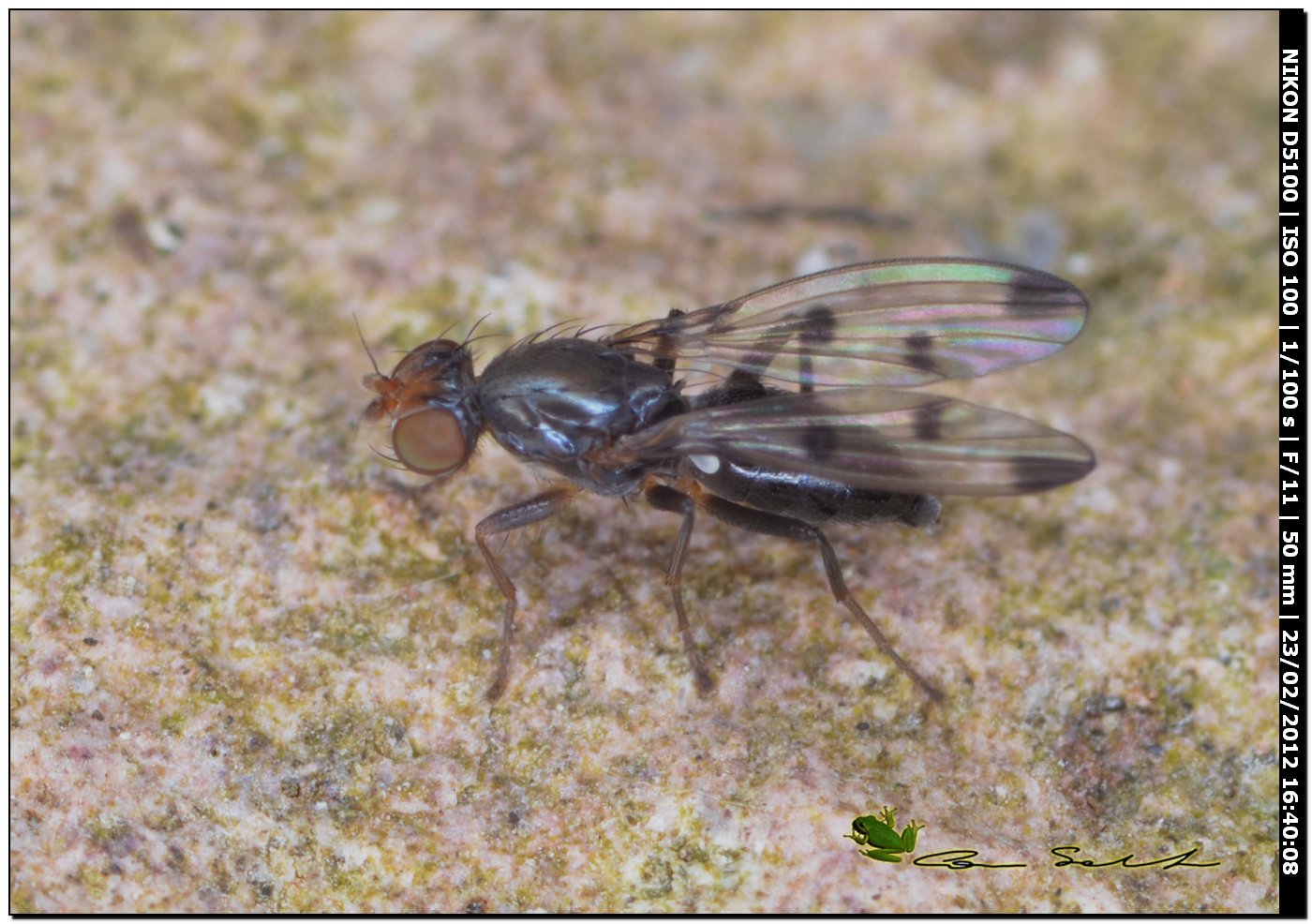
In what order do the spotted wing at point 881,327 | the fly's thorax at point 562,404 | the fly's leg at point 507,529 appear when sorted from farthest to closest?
the spotted wing at point 881,327
the fly's thorax at point 562,404
the fly's leg at point 507,529

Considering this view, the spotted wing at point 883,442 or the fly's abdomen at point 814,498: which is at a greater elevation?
the spotted wing at point 883,442

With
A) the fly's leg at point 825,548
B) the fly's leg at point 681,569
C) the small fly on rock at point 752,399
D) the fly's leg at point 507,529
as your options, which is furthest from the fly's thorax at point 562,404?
the fly's leg at point 825,548

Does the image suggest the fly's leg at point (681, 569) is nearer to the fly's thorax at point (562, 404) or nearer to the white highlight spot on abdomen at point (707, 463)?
the white highlight spot on abdomen at point (707, 463)

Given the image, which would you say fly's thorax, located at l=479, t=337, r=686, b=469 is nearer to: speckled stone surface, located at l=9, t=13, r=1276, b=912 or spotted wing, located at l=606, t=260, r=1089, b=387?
spotted wing, located at l=606, t=260, r=1089, b=387

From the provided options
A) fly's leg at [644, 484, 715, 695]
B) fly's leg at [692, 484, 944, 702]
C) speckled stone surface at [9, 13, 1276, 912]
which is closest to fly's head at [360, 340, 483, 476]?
speckled stone surface at [9, 13, 1276, 912]

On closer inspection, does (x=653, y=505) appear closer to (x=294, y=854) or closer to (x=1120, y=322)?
(x=294, y=854)

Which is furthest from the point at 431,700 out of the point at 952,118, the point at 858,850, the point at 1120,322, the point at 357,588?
the point at 952,118
